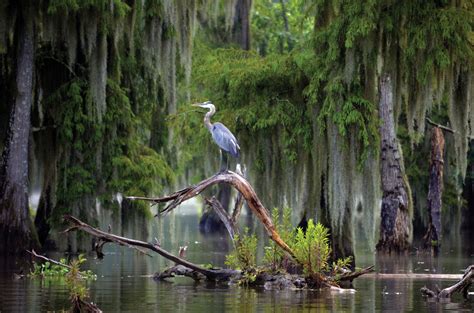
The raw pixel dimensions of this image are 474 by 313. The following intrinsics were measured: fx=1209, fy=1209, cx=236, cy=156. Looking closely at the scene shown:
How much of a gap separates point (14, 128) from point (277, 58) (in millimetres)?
5425

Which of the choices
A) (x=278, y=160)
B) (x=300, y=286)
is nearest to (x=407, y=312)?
(x=300, y=286)

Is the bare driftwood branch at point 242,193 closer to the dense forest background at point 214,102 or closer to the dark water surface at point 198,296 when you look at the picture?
the dark water surface at point 198,296

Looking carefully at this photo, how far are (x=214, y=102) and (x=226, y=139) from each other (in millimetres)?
5460

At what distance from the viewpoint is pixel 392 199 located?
29.3 metres

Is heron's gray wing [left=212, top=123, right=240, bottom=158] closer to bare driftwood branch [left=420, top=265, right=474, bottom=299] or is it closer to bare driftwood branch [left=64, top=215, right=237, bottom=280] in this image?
bare driftwood branch [left=64, top=215, right=237, bottom=280]

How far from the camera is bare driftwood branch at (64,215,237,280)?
16927 millimetres

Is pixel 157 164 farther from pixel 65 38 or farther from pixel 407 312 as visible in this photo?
pixel 407 312

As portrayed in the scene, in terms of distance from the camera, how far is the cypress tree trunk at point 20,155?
77.5 feet

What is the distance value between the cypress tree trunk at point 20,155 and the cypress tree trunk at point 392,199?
8837 mm

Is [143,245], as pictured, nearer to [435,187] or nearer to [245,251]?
[245,251]

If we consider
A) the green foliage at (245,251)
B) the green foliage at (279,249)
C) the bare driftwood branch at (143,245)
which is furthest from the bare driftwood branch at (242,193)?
the bare driftwood branch at (143,245)

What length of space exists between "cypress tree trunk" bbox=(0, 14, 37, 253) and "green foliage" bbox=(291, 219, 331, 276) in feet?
27.4

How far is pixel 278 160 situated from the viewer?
23281mm

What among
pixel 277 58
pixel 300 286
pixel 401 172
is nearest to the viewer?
pixel 300 286
